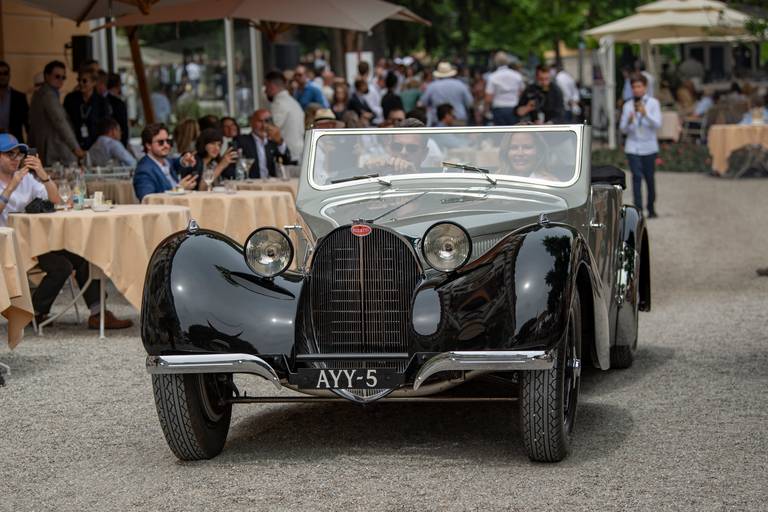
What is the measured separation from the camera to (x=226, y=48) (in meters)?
25.4

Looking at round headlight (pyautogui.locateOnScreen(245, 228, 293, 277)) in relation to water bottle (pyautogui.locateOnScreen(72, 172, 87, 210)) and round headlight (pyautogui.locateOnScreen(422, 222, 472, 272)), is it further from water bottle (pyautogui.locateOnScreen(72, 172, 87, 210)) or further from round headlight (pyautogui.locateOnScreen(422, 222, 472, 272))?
water bottle (pyautogui.locateOnScreen(72, 172, 87, 210))

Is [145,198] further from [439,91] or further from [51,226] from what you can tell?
[439,91]

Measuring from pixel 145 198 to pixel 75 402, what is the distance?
3660mm

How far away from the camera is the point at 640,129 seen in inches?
700

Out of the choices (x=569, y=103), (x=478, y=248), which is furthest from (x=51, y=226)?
(x=569, y=103)

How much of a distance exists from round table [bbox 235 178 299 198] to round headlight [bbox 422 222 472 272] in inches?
276

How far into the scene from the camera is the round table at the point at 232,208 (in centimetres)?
1130

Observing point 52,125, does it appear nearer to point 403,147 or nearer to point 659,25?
point 403,147

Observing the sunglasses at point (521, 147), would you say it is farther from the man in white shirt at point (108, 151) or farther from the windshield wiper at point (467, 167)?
the man in white shirt at point (108, 151)

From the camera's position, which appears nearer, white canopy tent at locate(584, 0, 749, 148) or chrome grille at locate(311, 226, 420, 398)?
chrome grille at locate(311, 226, 420, 398)

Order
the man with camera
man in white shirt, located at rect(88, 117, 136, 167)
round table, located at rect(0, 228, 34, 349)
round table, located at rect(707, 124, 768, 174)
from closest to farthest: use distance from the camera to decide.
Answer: round table, located at rect(0, 228, 34, 349) → man in white shirt, located at rect(88, 117, 136, 167) → the man with camera → round table, located at rect(707, 124, 768, 174)

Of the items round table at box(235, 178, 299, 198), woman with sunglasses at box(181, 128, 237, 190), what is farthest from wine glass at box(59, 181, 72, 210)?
round table at box(235, 178, 299, 198)

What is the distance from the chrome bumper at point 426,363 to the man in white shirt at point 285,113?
10.9 m

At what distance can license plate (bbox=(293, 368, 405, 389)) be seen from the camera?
19.6 ft
